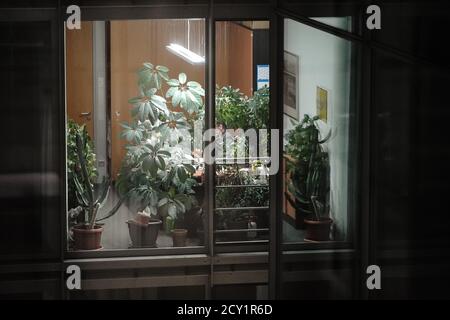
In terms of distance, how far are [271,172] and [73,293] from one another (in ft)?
4.47

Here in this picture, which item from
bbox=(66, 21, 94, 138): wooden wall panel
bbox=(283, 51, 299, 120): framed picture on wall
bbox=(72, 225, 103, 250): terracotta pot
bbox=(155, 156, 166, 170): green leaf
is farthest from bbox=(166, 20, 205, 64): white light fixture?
bbox=(72, 225, 103, 250): terracotta pot

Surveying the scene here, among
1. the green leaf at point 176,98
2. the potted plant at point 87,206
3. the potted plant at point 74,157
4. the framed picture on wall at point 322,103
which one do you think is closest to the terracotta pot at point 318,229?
the framed picture on wall at point 322,103

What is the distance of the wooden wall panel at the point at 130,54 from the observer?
441 cm

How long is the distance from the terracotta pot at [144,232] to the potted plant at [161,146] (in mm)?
12

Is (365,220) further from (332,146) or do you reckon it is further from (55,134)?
(55,134)

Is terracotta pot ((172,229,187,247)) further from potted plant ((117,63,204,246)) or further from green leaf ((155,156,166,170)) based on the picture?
green leaf ((155,156,166,170))

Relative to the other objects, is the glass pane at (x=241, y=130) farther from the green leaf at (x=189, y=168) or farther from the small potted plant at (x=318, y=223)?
the small potted plant at (x=318, y=223)

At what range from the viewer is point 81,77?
4.34 m

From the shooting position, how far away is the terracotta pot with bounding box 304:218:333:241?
161 inches

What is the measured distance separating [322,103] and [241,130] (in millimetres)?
846

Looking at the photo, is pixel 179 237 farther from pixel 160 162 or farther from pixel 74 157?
pixel 74 157

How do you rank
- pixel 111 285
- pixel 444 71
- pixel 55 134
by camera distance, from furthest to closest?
pixel 111 285 → pixel 55 134 → pixel 444 71

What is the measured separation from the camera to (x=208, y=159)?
15.2 feet

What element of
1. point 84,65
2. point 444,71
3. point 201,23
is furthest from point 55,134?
point 444,71
